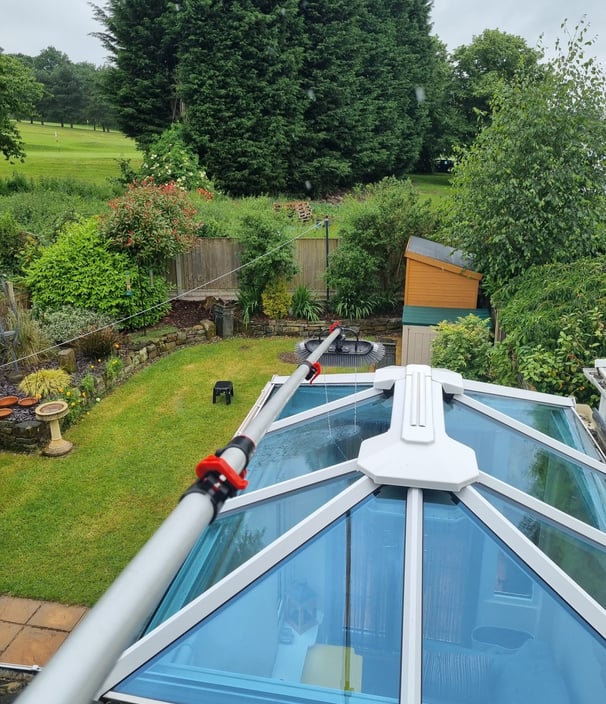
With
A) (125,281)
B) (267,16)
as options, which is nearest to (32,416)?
(125,281)

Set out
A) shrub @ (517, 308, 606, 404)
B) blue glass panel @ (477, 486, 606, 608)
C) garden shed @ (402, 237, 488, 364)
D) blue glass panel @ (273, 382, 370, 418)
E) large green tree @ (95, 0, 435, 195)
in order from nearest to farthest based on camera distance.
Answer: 1. blue glass panel @ (477, 486, 606, 608)
2. blue glass panel @ (273, 382, 370, 418)
3. shrub @ (517, 308, 606, 404)
4. garden shed @ (402, 237, 488, 364)
5. large green tree @ (95, 0, 435, 195)

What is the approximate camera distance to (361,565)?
214 centimetres

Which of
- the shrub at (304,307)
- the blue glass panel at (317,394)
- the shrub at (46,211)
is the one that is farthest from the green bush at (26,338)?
the blue glass panel at (317,394)

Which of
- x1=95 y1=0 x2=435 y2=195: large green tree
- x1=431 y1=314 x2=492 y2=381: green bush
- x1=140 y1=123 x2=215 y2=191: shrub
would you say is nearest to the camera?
x1=431 y1=314 x2=492 y2=381: green bush

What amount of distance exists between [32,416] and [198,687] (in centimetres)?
651

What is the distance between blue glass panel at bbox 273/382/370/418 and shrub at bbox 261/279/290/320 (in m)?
7.80

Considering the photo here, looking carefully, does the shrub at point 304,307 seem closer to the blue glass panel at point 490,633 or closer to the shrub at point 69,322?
the shrub at point 69,322

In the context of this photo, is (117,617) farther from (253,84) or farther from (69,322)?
(253,84)

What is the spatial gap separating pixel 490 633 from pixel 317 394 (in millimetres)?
2496

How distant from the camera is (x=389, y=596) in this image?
2.03m

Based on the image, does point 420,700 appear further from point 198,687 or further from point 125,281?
point 125,281

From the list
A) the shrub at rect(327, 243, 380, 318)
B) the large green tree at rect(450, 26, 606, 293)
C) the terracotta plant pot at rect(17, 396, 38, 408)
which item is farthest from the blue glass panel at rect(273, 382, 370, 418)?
the shrub at rect(327, 243, 380, 318)

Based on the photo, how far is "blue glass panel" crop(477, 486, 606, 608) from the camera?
217 cm

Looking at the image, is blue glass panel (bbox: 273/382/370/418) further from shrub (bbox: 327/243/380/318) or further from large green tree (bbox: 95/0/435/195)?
large green tree (bbox: 95/0/435/195)
